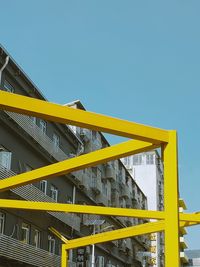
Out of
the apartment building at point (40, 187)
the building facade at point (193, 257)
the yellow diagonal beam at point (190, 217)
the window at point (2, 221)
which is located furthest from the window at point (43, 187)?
the building facade at point (193, 257)

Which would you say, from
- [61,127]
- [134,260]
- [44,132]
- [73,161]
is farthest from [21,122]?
[134,260]

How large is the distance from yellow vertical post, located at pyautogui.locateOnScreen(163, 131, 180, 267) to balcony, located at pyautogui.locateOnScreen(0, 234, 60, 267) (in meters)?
17.3

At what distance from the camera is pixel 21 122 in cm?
2517

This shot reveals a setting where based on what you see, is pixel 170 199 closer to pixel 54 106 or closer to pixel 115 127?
pixel 115 127

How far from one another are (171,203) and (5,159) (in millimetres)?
19090

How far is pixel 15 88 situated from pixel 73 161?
1898cm

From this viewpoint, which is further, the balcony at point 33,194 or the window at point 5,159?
the window at point 5,159

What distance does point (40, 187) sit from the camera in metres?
28.0

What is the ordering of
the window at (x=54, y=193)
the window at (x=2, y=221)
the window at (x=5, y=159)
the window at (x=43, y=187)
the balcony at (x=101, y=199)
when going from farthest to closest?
the balcony at (x=101, y=199) < the window at (x=54, y=193) < the window at (x=43, y=187) < the window at (x=5, y=159) < the window at (x=2, y=221)

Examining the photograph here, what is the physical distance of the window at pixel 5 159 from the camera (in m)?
23.7

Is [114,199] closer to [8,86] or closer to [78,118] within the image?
[8,86]

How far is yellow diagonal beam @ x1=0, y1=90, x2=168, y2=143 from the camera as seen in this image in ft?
18.2

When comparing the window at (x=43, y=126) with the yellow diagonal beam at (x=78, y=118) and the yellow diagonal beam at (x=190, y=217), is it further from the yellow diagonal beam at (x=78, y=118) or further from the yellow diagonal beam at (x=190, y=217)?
the yellow diagonal beam at (x=78, y=118)

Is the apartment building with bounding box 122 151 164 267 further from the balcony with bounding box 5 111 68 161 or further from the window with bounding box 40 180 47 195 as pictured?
the window with bounding box 40 180 47 195
